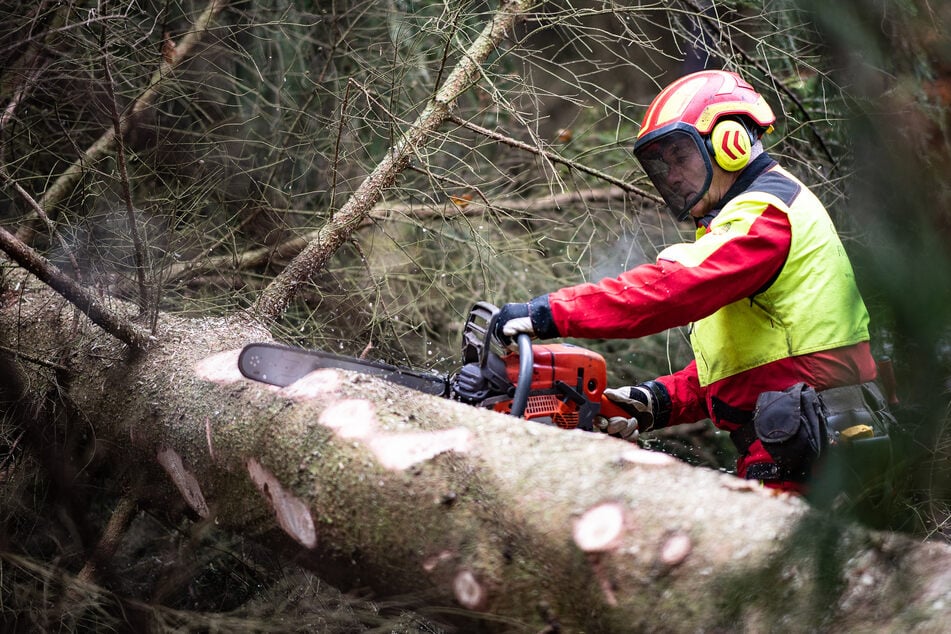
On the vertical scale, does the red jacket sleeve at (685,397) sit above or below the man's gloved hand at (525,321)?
below

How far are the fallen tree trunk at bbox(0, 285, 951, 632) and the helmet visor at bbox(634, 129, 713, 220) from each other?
1.34m

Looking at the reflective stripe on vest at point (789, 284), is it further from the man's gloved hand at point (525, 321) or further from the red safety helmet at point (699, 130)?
the man's gloved hand at point (525, 321)

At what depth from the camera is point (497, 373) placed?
2.33 metres

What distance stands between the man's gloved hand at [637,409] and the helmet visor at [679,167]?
0.67m

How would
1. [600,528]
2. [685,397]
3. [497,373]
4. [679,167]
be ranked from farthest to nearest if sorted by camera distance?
[685,397], [679,167], [497,373], [600,528]

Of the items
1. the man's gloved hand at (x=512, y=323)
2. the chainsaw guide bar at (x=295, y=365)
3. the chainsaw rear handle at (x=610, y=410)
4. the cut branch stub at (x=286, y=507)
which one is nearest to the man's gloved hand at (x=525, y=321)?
the man's gloved hand at (x=512, y=323)

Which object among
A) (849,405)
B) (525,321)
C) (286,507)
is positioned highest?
(849,405)

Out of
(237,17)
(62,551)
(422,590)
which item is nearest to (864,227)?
(422,590)

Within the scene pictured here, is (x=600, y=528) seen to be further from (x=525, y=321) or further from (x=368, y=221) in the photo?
(x=368, y=221)

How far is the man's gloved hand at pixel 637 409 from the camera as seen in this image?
107 inches

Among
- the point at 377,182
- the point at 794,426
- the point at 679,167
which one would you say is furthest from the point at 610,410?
the point at 377,182

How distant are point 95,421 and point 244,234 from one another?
5.53ft

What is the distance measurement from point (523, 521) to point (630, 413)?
1272mm

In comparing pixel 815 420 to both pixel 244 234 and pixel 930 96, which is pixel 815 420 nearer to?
pixel 930 96
